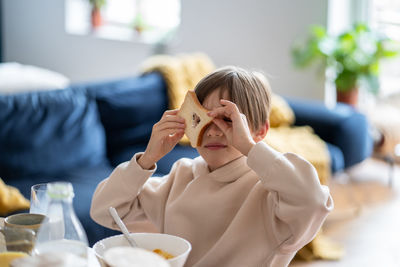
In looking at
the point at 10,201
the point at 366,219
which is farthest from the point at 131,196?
the point at 366,219

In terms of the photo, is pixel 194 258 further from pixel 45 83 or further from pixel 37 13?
pixel 37 13

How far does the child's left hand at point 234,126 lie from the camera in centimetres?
114

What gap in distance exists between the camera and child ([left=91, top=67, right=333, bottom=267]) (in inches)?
43.9

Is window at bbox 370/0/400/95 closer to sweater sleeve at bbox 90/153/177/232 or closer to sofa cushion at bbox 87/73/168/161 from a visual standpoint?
sofa cushion at bbox 87/73/168/161

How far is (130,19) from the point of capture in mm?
5953

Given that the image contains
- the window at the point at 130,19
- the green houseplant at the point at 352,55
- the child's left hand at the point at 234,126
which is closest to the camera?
the child's left hand at the point at 234,126

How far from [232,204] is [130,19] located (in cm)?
493

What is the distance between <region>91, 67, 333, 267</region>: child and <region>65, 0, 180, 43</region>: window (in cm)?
418

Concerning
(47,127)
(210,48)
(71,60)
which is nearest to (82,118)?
(47,127)

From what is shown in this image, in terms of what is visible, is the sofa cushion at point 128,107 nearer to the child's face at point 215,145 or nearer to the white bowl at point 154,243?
the child's face at point 215,145

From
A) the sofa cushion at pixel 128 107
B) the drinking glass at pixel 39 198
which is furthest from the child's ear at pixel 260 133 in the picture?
the sofa cushion at pixel 128 107

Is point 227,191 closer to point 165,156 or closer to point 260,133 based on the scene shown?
point 260,133

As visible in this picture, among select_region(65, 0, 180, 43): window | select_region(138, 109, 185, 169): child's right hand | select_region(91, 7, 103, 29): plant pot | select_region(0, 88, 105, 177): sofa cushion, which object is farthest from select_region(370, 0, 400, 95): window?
select_region(138, 109, 185, 169): child's right hand

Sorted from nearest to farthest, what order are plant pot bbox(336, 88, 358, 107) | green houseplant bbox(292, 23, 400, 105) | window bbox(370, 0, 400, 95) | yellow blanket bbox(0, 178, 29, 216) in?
yellow blanket bbox(0, 178, 29, 216)
green houseplant bbox(292, 23, 400, 105)
plant pot bbox(336, 88, 358, 107)
window bbox(370, 0, 400, 95)
